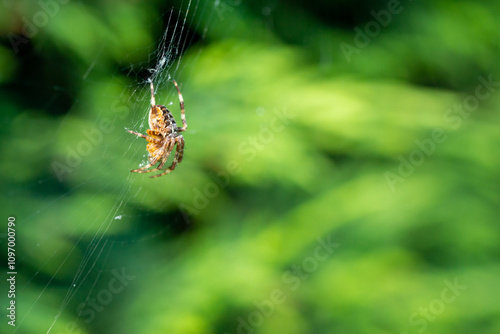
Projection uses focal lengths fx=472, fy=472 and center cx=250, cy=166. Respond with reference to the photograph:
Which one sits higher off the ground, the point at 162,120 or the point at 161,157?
the point at 162,120

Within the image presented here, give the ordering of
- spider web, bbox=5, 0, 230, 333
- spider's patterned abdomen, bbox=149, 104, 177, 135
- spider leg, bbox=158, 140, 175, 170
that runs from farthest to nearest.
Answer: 1. spider leg, bbox=158, 140, 175, 170
2. spider's patterned abdomen, bbox=149, 104, 177, 135
3. spider web, bbox=5, 0, 230, 333

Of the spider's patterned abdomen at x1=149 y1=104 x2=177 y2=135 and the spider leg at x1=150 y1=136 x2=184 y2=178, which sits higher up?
the spider's patterned abdomen at x1=149 y1=104 x2=177 y2=135

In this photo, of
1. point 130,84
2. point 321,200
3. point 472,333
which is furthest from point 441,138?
point 130,84

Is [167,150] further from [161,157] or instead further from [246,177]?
[246,177]

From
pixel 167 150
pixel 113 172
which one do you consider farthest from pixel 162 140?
pixel 113 172

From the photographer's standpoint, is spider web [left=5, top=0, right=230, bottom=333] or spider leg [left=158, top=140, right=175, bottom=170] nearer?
spider web [left=5, top=0, right=230, bottom=333]

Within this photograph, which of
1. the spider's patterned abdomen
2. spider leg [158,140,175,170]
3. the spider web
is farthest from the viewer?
spider leg [158,140,175,170]

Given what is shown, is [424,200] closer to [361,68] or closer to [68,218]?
[361,68]
